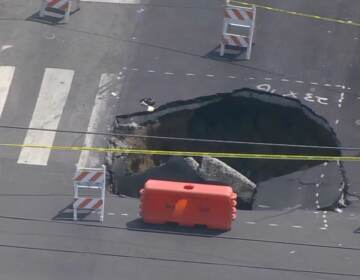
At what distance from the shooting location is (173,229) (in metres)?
19.8

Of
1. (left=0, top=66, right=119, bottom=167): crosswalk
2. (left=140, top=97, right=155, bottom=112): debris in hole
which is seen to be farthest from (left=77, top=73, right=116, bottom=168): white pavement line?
(left=140, top=97, right=155, bottom=112): debris in hole

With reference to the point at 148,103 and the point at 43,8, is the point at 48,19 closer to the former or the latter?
the point at 43,8

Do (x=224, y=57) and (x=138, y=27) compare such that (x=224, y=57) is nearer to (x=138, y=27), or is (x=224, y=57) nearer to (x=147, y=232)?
(x=138, y=27)

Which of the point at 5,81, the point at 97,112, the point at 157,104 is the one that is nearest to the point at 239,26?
the point at 157,104

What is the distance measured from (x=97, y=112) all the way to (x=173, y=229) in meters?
4.26

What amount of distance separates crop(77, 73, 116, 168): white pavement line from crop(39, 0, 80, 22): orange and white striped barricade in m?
2.51

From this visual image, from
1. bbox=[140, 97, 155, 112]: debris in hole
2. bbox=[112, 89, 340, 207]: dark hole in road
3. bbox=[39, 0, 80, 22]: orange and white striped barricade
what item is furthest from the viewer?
bbox=[39, 0, 80, 22]: orange and white striped barricade

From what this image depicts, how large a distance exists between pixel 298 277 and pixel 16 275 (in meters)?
5.48

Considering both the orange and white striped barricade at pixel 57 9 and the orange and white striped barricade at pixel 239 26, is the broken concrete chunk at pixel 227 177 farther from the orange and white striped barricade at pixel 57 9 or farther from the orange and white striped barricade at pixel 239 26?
the orange and white striped barricade at pixel 57 9

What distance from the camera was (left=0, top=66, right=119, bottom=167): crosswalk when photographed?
21812mm

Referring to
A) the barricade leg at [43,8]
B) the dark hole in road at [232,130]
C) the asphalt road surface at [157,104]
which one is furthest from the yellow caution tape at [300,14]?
the barricade leg at [43,8]

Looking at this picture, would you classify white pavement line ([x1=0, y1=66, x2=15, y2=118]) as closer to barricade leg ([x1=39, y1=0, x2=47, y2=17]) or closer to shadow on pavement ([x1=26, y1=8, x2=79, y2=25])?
shadow on pavement ([x1=26, y1=8, x2=79, y2=25])

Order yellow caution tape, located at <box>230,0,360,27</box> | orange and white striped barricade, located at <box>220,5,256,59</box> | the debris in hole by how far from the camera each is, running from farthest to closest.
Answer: yellow caution tape, located at <box>230,0,360,27</box>, orange and white striped barricade, located at <box>220,5,256,59</box>, the debris in hole

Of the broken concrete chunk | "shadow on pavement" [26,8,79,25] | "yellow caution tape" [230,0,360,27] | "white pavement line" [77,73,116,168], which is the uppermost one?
"yellow caution tape" [230,0,360,27]
